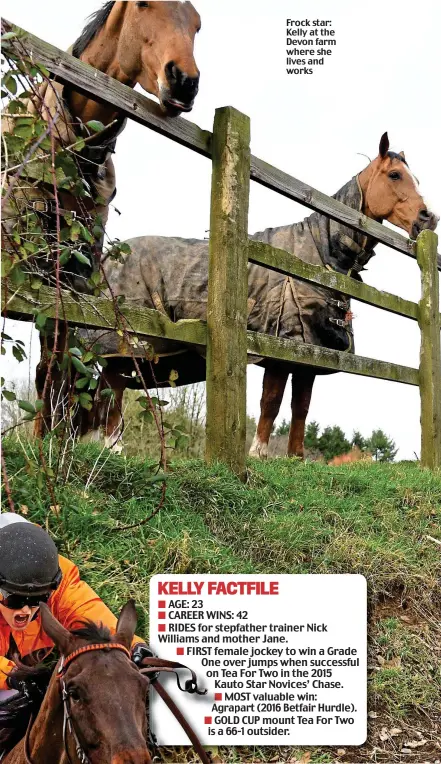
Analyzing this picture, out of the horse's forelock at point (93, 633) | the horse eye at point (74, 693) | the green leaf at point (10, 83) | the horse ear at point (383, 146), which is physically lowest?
the horse eye at point (74, 693)

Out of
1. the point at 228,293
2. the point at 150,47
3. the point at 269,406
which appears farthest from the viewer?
the point at 269,406

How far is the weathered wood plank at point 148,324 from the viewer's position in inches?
103

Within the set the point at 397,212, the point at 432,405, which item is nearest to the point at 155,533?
the point at 432,405

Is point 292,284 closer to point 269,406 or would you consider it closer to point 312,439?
point 269,406

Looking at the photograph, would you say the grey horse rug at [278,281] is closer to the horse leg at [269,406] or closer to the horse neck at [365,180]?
the horse neck at [365,180]

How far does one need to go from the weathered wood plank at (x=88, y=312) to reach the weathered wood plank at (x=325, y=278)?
68 cm

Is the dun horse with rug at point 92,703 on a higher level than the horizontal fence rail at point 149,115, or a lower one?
lower

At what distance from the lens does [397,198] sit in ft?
19.0

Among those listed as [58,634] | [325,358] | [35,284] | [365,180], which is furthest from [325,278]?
[58,634]

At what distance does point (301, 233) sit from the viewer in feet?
19.3

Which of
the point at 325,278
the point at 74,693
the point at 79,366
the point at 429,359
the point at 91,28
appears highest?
the point at 91,28

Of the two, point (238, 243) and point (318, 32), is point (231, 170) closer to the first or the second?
point (238, 243)

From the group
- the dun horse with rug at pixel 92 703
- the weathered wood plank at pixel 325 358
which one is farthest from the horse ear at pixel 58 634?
the weathered wood plank at pixel 325 358

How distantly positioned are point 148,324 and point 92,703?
1.90m
